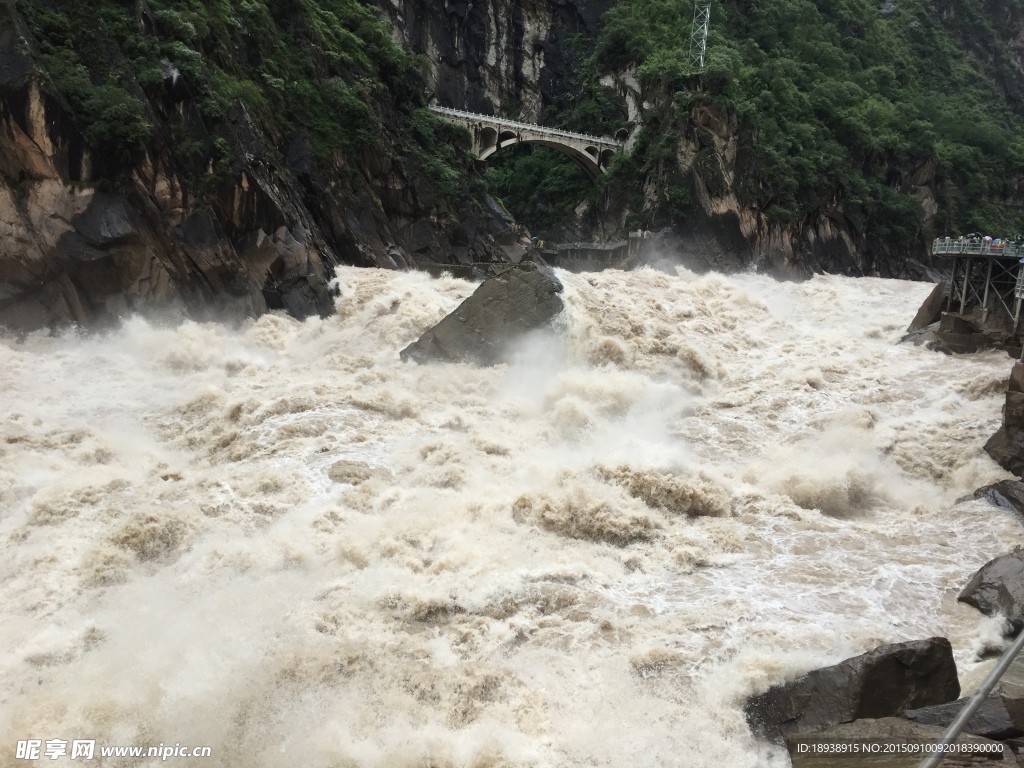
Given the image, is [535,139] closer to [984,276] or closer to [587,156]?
[587,156]

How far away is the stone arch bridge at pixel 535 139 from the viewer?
1842 inches

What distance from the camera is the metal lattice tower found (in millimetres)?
50406

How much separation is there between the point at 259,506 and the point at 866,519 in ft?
32.8

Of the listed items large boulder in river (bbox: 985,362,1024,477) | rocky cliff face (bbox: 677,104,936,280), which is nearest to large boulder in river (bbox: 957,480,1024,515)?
large boulder in river (bbox: 985,362,1024,477)

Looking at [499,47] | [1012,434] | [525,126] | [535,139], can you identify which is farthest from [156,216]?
[499,47]

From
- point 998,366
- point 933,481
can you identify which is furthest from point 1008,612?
point 998,366

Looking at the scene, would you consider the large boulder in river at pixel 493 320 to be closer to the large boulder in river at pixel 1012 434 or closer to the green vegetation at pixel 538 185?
the large boulder in river at pixel 1012 434

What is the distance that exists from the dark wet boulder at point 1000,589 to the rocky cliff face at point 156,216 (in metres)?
18.1

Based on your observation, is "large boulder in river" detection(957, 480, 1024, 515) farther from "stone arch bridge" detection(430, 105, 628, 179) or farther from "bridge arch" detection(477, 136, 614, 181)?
"bridge arch" detection(477, 136, 614, 181)

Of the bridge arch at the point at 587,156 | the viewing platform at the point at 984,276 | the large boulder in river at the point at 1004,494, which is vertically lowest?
the large boulder in river at the point at 1004,494

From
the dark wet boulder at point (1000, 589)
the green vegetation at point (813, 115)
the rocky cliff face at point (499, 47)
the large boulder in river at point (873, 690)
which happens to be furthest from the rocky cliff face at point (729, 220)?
the large boulder in river at point (873, 690)

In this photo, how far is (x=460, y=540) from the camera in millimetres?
10383

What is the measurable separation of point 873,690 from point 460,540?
5558 millimetres

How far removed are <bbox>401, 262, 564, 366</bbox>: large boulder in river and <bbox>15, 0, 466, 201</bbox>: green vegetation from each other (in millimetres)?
8634
